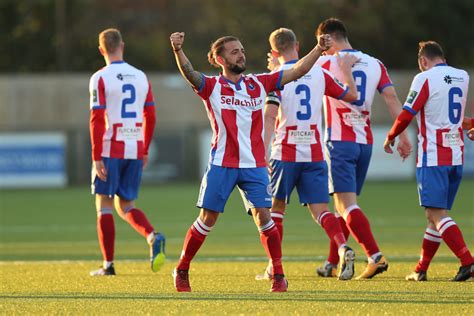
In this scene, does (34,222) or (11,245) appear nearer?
(11,245)

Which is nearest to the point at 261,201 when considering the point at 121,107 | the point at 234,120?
the point at 234,120

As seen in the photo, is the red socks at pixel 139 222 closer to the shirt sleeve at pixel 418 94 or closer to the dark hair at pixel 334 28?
the dark hair at pixel 334 28

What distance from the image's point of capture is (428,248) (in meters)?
9.79

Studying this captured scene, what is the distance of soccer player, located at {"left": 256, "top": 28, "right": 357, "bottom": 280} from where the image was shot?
9.94 m

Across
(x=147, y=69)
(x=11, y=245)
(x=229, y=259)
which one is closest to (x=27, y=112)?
(x=147, y=69)

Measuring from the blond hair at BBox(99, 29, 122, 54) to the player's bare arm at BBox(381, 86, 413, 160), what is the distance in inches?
101

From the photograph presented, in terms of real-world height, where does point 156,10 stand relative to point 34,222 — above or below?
above

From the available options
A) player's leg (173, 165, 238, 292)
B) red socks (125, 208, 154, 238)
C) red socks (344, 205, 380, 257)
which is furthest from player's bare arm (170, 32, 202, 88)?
red socks (125, 208, 154, 238)

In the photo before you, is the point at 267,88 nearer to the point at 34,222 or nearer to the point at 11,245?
the point at 11,245

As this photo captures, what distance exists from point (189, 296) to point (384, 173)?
2163 cm

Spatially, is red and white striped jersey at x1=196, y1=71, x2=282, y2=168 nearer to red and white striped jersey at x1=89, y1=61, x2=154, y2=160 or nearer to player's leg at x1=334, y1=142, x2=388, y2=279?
player's leg at x1=334, y1=142, x2=388, y2=279

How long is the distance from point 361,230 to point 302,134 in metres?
0.97

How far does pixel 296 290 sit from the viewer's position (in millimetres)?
8852

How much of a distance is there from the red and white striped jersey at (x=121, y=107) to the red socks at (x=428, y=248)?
2890mm
